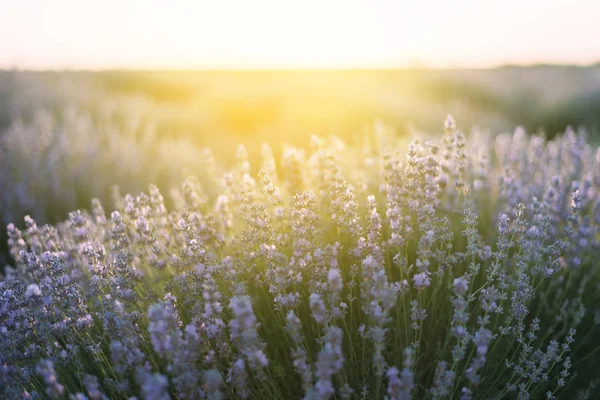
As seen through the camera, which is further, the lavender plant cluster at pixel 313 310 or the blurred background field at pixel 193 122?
the blurred background field at pixel 193 122

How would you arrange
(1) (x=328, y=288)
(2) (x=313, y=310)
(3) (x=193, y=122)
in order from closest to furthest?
(2) (x=313, y=310) < (1) (x=328, y=288) < (3) (x=193, y=122)

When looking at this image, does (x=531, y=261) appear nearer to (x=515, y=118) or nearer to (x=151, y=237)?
(x=151, y=237)

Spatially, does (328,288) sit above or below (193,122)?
below

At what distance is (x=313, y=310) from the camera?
5.80 feet

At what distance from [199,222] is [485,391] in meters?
1.70

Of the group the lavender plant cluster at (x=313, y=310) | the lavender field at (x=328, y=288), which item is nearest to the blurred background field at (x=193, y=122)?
the lavender field at (x=328, y=288)

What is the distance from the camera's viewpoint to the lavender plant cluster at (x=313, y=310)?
1.79 m

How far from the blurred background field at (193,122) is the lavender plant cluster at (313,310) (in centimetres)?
161

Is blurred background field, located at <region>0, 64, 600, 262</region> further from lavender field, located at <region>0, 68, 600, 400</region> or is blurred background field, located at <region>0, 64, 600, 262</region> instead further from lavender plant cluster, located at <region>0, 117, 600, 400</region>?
lavender plant cluster, located at <region>0, 117, 600, 400</region>

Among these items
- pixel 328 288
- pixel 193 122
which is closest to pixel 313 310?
pixel 328 288

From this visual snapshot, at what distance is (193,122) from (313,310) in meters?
14.1

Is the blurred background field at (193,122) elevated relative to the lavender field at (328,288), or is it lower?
elevated

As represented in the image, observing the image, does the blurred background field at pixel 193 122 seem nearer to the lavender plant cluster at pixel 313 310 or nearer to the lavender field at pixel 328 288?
the lavender field at pixel 328 288

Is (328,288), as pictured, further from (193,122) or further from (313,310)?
(193,122)
